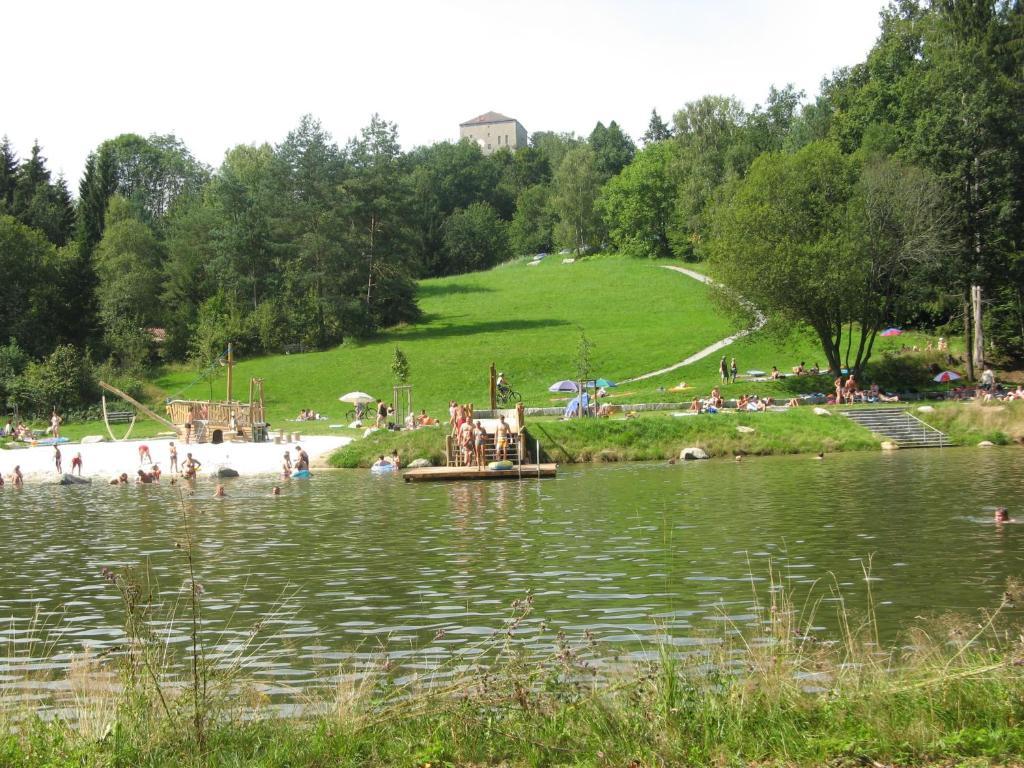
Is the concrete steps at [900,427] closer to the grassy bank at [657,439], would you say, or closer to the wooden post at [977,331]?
the grassy bank at [657,439]

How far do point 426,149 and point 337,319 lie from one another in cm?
9254

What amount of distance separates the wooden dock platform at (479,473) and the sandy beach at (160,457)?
788 cm

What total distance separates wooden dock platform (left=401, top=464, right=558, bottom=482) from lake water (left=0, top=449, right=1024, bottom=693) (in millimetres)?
1793

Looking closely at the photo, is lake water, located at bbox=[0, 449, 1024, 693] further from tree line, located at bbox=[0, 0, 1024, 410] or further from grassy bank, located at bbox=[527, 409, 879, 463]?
tree line, located at bbox=[0, 0, 1024, 410]

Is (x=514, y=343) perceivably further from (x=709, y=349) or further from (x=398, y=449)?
(x=398, y=449)

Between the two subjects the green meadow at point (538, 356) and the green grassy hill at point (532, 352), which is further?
the green grassy hill at point (532, 352)

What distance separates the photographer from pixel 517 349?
→ 74188mm

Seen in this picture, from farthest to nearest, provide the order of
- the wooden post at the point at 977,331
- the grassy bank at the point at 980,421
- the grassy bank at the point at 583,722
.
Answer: the wooden post at the point at 977,331, the grassy bank at the point at 980,421, the grassy bank at the point at 583,722

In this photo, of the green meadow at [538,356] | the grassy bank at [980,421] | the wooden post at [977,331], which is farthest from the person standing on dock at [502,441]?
the wooden post at [977,331]

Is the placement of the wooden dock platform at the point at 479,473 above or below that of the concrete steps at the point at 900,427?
below

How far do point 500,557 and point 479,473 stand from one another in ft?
62.2

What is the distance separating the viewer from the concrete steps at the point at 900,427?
147 feet

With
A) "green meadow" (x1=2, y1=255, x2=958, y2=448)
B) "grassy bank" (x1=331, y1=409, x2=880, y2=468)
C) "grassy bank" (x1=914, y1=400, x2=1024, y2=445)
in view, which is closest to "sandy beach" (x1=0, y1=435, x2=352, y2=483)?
"grassy bank" (x1=331, y1=409, x2=880, y2=468)

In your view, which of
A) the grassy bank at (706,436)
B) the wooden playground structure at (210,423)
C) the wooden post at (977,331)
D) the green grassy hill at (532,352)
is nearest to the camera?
the grassy bank at (706,436)
